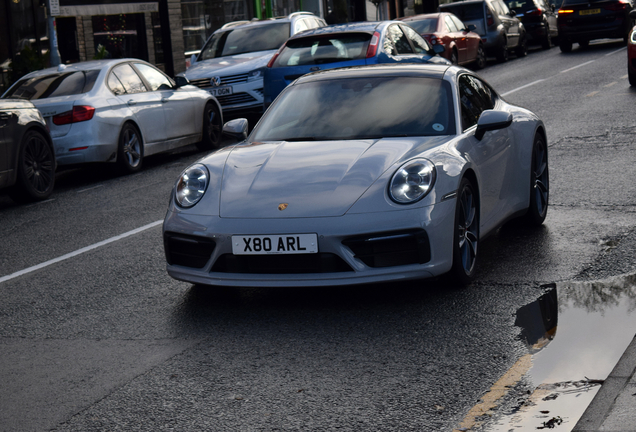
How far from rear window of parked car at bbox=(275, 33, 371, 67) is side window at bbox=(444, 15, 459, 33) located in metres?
9.99

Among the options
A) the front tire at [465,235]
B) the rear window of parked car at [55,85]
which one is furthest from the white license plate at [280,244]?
the rear window of parked car at [55,85]

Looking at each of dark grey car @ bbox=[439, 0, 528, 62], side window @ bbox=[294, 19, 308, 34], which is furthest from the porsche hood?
dark grey car @ bbox=[439, 0, 528, 62]

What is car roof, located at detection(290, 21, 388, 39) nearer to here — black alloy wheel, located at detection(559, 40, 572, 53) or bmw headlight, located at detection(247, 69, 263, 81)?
bmw headlight, located at detection(247, 69, 263, 81)

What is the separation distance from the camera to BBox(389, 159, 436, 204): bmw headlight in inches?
205

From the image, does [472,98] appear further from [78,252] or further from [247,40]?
[247,40]

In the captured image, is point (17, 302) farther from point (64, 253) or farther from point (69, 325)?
point (64, 253)

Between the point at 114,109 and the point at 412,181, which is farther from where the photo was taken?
the point at 114,109

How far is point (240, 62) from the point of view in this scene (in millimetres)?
16641

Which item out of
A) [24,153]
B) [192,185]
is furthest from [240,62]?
[192,185]

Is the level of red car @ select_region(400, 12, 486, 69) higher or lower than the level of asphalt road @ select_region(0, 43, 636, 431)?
higher

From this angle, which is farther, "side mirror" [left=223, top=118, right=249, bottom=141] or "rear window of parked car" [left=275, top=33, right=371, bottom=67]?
"rear window of parked car" [left=275, top=33, right=371, bottom=67]

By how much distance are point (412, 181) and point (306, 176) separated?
2.03ft

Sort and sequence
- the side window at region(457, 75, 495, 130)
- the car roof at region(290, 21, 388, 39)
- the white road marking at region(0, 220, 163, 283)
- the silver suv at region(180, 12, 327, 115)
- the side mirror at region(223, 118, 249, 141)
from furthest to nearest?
the silver suv at region(180, 12, 327, 115) < the car roof at region(290, 21, 388, 39) < the white road marking at region(0, 220, 163, 283) < the side mirror at region(223, 118, 249, 141) < the side window at region(457, 75, 495, 130)

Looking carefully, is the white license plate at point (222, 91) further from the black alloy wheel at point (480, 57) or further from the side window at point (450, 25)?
the black alloy wheel at point (480, 57)
